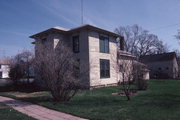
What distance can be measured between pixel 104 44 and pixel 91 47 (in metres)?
2.34

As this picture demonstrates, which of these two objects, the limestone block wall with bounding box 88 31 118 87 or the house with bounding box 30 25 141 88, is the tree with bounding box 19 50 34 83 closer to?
the house with bounding box 30 25 141 88

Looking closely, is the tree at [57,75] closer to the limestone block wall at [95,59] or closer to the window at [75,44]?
the limestone block wall at [95,59]

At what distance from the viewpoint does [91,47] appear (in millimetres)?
15016

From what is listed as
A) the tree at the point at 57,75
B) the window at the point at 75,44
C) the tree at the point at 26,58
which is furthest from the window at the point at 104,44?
the tree at the point at 57,75

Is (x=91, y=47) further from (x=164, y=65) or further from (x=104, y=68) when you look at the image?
(x=164, y=65)

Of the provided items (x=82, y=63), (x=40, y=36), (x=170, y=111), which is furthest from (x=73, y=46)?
(x=170, y=111)

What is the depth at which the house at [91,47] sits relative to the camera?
14803 mm

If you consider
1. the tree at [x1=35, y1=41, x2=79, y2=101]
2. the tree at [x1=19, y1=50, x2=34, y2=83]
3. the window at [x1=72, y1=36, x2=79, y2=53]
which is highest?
the window at [x1=72, y1=36, x2=79, y2=53]

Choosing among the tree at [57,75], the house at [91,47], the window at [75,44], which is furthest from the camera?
the window at [75,44]

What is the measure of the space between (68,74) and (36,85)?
1071 centimetres

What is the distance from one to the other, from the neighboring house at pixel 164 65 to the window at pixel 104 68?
747 inches

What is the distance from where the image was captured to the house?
1480 cm

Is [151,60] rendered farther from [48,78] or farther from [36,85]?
[48,78]

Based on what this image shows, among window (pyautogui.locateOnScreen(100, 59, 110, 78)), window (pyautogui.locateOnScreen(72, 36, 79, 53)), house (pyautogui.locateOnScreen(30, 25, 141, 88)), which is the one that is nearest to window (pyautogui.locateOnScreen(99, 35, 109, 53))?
house (pyautogui.locateOnScreen(30, 25, 141, 88))
